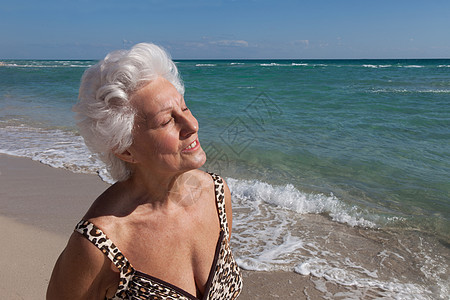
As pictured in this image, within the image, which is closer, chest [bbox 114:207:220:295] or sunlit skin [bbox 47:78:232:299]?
sunlit skin [bbox 47:78:232:299]

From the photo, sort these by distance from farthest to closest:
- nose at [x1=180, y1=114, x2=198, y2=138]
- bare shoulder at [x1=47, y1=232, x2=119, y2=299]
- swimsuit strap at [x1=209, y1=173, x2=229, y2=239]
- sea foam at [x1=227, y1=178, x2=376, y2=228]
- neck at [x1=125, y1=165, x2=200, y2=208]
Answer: sea foam at [x1=227, y1=178, x2=376, y2=228] < swimsuit strap at [x1=209, y1=173, x2=229, y2=239] < neck at [x1=125, y1=165, x2=200, y2=208] < nose at [x1=180, y1=114, x2=198, y2=138] < bare shoulder at [x1=47, y1=232, x2=119, y2=299]

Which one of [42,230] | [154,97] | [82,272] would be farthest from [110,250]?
[42,230]

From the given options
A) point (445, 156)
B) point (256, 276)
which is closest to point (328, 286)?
point (256, 276)

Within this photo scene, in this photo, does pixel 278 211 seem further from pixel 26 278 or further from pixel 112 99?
pixel 112 99

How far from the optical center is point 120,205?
1.63 m

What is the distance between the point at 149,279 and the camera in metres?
1.55

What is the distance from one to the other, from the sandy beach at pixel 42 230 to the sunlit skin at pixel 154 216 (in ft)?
5.93

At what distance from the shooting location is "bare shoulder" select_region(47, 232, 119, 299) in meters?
1.45

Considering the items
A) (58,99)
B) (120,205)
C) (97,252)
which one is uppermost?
(120,205)

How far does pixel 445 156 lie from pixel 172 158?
7.79 meters

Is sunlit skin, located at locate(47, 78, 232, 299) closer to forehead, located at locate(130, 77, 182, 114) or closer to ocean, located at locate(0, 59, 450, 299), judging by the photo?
forehead, located at locate(130, 77, 182, 114)

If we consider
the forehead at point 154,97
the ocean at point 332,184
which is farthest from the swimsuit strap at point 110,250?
the ocean at point 332,184

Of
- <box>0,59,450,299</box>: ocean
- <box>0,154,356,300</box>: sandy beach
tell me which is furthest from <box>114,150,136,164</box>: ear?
<box>0,59,450,299</box>: ocean

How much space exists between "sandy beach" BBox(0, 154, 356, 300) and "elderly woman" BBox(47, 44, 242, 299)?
1816 millimetres
